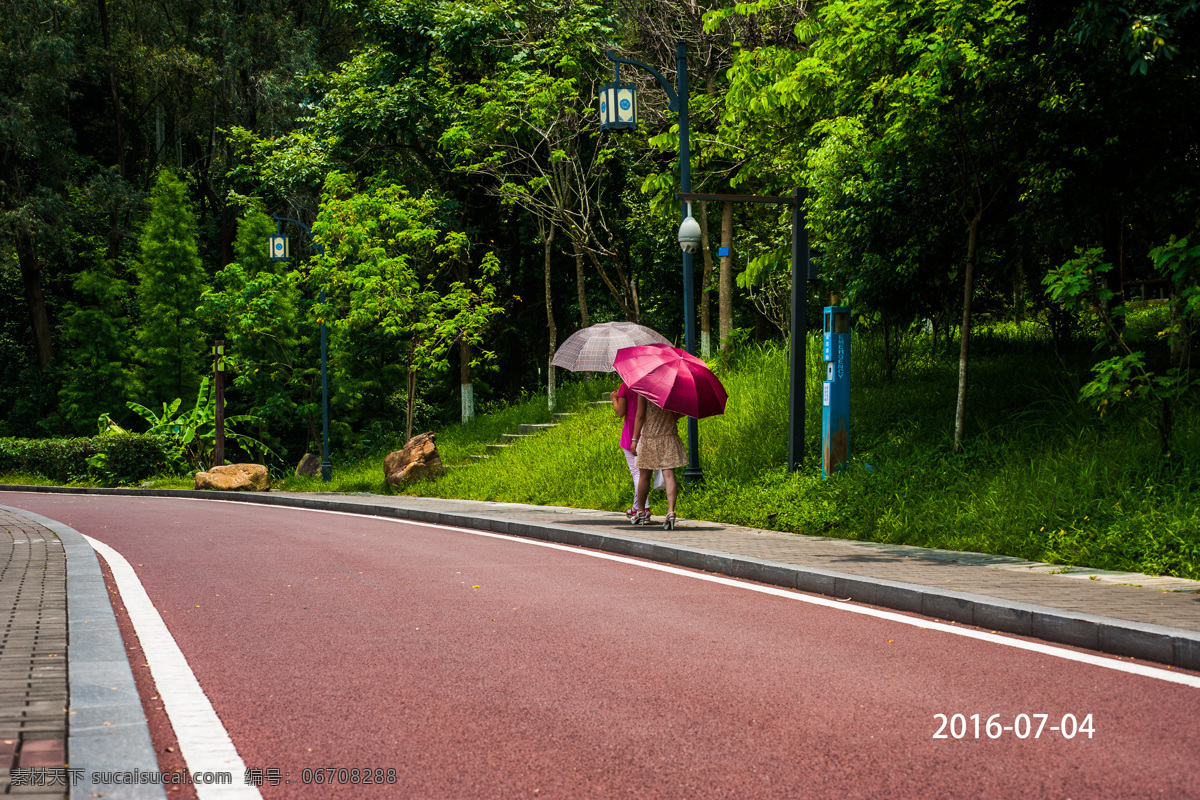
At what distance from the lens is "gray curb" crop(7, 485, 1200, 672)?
18.4 ft

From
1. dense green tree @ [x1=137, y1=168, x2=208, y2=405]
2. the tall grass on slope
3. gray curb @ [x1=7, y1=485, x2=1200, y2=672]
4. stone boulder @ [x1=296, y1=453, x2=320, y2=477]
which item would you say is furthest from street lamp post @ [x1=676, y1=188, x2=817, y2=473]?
dense green tree @ [x1=137, y1=168, x2=208, y2=405]

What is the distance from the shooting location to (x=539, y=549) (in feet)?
36.9

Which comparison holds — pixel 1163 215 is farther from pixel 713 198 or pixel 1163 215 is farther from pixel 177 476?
pixel 177 476

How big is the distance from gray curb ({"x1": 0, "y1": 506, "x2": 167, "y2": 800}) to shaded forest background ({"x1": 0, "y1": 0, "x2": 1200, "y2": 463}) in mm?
8112

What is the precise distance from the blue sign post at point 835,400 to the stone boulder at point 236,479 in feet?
57.0

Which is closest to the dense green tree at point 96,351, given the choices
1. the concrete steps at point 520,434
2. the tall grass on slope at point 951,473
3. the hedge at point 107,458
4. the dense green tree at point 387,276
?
the hedge at point 107,458

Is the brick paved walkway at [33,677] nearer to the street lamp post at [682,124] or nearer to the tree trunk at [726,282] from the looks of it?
the street lamp post at [682,124]

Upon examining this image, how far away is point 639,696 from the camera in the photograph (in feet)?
15.9

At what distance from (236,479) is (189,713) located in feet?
72.3

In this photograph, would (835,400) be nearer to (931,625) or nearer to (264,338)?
(931,625)

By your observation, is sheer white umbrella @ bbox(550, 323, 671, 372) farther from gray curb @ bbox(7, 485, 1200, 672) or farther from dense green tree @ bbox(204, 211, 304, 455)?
dense green tree @ bbox(204, 211, 304, 455)

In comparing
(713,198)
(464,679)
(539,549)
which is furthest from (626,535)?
(464,679)

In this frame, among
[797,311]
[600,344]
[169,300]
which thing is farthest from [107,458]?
[797,311]

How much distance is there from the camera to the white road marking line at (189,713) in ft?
12.0
